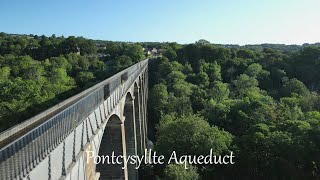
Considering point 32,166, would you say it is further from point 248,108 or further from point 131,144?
point 248,108

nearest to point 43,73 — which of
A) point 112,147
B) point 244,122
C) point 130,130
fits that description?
point 130,130

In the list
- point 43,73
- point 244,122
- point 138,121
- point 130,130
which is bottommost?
point 244,122

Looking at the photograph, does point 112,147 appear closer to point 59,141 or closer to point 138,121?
point 59,141

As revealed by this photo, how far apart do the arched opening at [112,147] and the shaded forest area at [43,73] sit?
585 inches

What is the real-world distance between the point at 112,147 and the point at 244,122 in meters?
21.6

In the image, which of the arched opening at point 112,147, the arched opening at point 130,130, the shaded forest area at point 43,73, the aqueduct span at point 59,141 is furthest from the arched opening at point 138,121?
the aqueduct span at point 59,141

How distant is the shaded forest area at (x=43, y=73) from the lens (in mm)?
31375

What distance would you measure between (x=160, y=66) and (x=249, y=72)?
17.7 meters

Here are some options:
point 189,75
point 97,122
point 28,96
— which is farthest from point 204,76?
point 97,122

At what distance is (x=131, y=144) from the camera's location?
25.4 metres

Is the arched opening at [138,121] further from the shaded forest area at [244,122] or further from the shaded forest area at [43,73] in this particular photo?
the shaded forest area at [43,73]

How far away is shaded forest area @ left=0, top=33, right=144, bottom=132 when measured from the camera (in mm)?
31375

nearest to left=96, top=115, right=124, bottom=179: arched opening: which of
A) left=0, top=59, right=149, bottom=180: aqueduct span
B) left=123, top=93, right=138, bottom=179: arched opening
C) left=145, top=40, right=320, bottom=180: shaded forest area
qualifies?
left=0, top=59, right=149, bottom=180: aqueduct span

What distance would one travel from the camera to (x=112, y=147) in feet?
54.9
